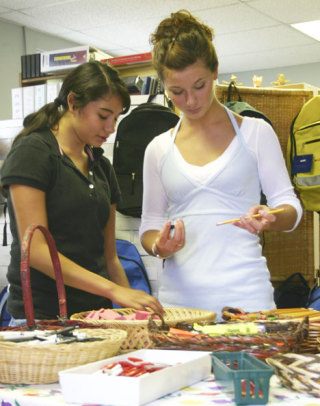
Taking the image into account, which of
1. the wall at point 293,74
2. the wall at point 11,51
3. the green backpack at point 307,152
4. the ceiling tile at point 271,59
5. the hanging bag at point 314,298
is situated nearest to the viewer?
the hanging bag at point 314,298

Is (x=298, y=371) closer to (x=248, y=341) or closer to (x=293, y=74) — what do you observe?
(x=248, y=341)

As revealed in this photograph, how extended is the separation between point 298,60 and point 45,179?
6.19 metres

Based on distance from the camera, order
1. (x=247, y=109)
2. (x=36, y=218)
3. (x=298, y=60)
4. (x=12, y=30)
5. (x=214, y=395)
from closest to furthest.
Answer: (x=214, y=395) < (x=36, y=218) < (x=247, y=109) < (x=12, y=30) < (x=298, y=60)

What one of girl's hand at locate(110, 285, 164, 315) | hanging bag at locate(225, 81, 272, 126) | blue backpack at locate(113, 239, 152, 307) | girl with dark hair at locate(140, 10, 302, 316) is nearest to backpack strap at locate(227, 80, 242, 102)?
hanging bag at locate(225, 81, 272, 126)

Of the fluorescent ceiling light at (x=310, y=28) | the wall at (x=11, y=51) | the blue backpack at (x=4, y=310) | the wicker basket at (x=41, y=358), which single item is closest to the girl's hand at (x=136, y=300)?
the wicker basket at (x=41, y=358)

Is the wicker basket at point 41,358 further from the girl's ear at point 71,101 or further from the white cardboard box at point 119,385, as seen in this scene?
the girl's ear at point 71,101


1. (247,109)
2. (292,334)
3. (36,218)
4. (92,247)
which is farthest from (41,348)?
(247,109)

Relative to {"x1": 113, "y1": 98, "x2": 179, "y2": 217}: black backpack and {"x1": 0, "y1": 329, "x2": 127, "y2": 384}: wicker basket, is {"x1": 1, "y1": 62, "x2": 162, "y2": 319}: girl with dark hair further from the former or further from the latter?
{"x1": 113, "y1": 98, "x2": 179, "y2": 217}: black backpack

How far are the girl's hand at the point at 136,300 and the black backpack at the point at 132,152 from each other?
1.51 m

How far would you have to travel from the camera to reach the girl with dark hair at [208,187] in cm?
159

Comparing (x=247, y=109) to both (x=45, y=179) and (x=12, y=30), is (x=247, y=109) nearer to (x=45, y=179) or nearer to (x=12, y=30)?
(x=45, y=179)

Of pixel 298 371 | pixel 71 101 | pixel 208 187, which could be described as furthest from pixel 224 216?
pixel 298 371

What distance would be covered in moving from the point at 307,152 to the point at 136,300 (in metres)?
1.88

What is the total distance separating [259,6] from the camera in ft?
17.5
